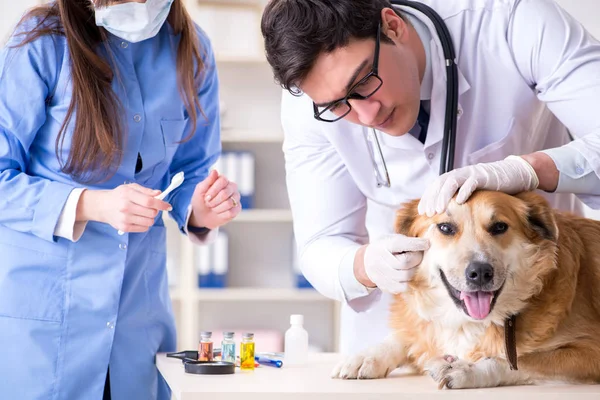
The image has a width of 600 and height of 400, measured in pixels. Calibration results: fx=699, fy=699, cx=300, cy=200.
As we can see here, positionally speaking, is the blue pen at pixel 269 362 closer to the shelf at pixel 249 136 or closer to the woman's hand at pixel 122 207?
the woman's hand at pixel 122 207

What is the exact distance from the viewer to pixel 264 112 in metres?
4.24

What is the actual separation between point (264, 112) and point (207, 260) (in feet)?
3.18

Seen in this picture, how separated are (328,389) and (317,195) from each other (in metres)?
0.64

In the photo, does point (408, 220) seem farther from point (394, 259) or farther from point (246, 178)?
point (246, 178)

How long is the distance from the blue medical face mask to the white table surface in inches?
31.3

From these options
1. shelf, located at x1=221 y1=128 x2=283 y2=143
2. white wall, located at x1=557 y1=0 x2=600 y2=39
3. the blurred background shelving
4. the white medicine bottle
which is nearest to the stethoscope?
the white medicine bottle

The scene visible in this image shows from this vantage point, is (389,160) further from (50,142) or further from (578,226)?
(50,142)

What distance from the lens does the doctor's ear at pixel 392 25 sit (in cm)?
151

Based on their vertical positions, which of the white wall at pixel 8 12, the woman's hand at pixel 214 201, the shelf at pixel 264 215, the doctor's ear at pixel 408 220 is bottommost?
the doctor's ear at pixel 408 220

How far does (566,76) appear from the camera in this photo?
153cm

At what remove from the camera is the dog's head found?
142 centimetres

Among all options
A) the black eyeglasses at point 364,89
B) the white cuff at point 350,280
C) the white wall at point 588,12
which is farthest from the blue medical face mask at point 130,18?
the white wall at point 588,12

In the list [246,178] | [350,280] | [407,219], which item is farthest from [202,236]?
[246,178]

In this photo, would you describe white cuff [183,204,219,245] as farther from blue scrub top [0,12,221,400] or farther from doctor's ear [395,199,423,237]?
doctor's ear [395,199,423,237]
